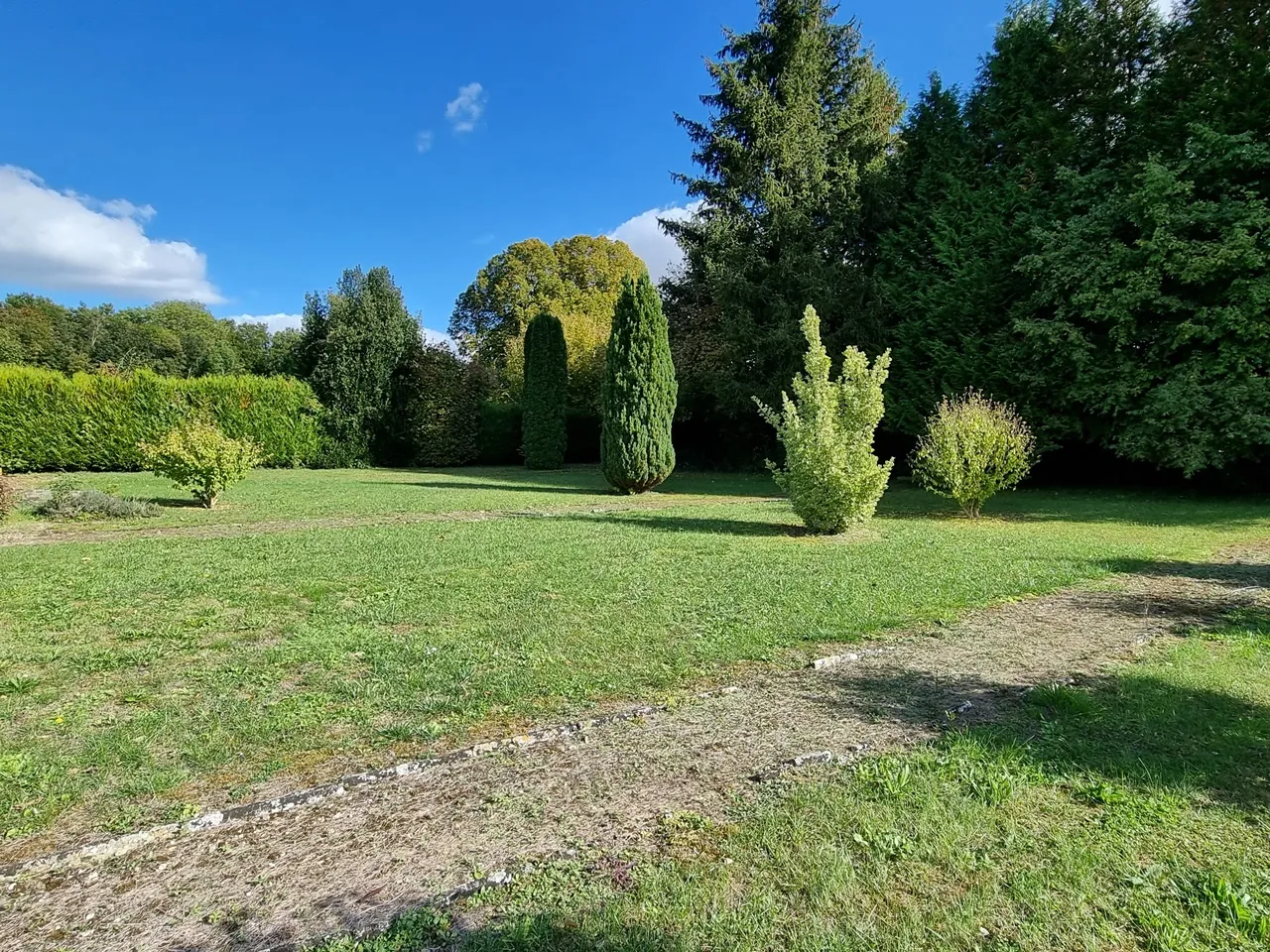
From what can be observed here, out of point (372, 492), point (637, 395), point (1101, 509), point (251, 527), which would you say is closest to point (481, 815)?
point (251, 527)

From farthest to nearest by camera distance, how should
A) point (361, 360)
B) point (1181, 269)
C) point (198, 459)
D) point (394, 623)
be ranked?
point (361, 360) → point (1181, 269) → point (198, 459) → point (394, 623)

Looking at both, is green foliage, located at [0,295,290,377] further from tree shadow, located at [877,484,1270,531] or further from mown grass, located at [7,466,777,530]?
tree shadow, located at [877,484,1270,531]

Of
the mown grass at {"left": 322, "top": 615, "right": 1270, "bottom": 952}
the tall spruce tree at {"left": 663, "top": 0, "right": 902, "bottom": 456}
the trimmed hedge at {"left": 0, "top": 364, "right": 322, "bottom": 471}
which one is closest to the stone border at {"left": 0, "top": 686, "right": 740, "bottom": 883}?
the mown grass at {"left": 322, "top": 615, "right": 1270, "bottom": 952}

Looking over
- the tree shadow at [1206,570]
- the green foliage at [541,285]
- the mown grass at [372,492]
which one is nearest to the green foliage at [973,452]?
the tree shadow at [1206,570]

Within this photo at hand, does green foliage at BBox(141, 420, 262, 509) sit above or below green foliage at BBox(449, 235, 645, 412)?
below

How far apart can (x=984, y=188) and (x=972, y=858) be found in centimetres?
1656

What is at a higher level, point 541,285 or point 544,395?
point 541,285

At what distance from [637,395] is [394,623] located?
9.72 m

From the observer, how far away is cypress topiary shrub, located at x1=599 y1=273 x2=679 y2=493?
13.8 meters

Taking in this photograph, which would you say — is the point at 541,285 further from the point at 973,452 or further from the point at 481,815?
the point at 481,815

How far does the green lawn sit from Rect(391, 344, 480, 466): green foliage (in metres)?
13.9

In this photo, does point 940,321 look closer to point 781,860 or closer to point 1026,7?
point 1026,7

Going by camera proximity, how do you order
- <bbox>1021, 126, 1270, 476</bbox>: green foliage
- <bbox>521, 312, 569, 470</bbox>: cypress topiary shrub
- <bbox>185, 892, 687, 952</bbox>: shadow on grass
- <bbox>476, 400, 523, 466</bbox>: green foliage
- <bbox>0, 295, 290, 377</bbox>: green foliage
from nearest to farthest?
1. <bbox>185, 892, 687, 952</bbox>: shadow on grass
2. <bbox>1021, 126, 1270, 476</bbox>: green foliage
3. <bbox>521, 312, 569, 470</bbox>: cypress topiary shrub
4. <bbox>476, 400, 523, 466</bbox>: green foliage
5. <bbox>0, 295, 290, 377</bbox>: green foliage

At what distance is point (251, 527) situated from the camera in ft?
29.6
